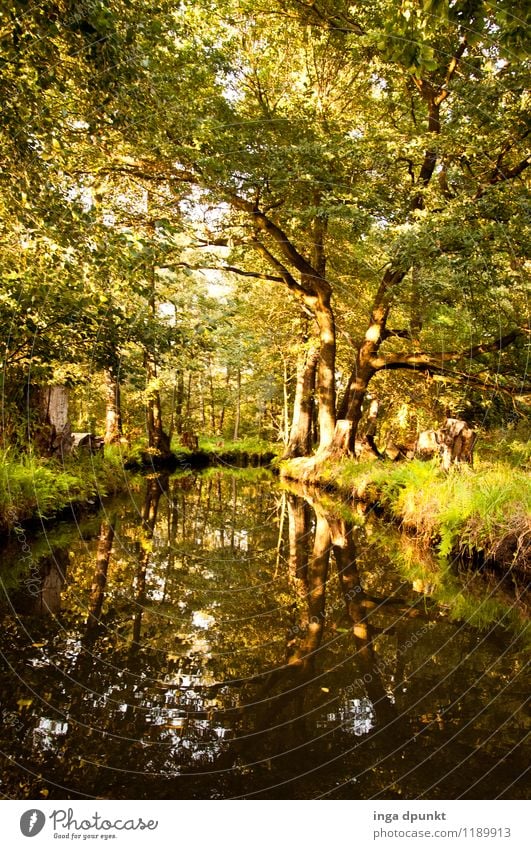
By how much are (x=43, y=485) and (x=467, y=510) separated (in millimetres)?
6953

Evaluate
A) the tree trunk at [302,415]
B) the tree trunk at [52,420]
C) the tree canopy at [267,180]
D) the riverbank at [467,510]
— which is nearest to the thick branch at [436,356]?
the tree canopy at [267,180]

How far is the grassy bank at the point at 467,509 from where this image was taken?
7211mm

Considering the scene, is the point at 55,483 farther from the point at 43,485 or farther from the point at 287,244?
the point at 287,244

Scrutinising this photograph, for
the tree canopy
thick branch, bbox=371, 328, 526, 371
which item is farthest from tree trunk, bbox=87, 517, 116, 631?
thick branch, bbox=371, 328, 526, 371

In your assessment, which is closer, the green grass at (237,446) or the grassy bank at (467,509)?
the grassy bank at (467,509)

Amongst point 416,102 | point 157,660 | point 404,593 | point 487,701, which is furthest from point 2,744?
point 416,102

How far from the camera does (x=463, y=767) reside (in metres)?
2.95

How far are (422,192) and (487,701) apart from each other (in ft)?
32.9

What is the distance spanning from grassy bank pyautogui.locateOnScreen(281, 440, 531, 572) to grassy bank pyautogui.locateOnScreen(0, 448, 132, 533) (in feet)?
20.1

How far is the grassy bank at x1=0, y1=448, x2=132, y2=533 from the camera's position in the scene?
323 inches

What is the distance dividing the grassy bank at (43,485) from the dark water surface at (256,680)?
0.96 metres

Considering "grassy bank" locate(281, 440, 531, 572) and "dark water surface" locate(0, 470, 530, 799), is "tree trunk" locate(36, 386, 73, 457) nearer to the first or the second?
"dark water surface" locate(0, 470, 530, 799)

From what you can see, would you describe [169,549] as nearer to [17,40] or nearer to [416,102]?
[17,40]

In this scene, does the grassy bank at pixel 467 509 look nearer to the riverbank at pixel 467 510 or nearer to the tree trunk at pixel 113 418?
the riverbank at pixel 467 510
